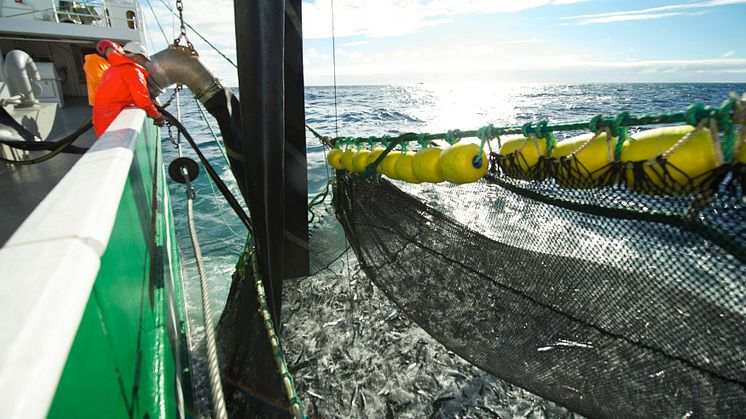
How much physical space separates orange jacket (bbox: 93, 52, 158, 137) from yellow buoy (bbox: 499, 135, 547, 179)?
424cm

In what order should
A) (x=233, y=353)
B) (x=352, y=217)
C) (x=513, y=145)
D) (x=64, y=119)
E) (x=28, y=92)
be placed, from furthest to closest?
(x=64, y=119)
(x=28, y=92)
(x=352, y=217)
(x=233, y=353)
(x=513, y=145)

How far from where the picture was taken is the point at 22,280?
784mm

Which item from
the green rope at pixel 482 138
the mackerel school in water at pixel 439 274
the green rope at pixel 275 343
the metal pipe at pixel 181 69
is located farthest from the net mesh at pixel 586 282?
the metal pipe at pixel 181 69

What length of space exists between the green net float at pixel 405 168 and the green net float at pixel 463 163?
0.38 m

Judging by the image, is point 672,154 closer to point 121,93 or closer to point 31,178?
point 121,93

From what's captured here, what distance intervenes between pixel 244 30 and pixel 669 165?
6.93ft

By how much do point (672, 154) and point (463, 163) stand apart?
3.12ft

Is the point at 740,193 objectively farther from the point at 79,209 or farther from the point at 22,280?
the point at 79,209

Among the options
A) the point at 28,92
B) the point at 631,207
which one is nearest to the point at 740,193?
the point at 631,207

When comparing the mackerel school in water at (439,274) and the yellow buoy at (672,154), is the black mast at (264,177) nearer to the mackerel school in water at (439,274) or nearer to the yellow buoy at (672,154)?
the mackerel school in water at (439,274)

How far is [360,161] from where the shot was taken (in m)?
3.14

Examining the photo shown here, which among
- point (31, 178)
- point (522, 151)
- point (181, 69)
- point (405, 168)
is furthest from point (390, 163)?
point (31, 178)

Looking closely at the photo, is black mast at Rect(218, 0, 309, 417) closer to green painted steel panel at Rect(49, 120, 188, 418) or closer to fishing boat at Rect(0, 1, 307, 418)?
fishing boat at Rect(0, 1, 307, 418)

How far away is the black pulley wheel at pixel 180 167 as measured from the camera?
4697mm
